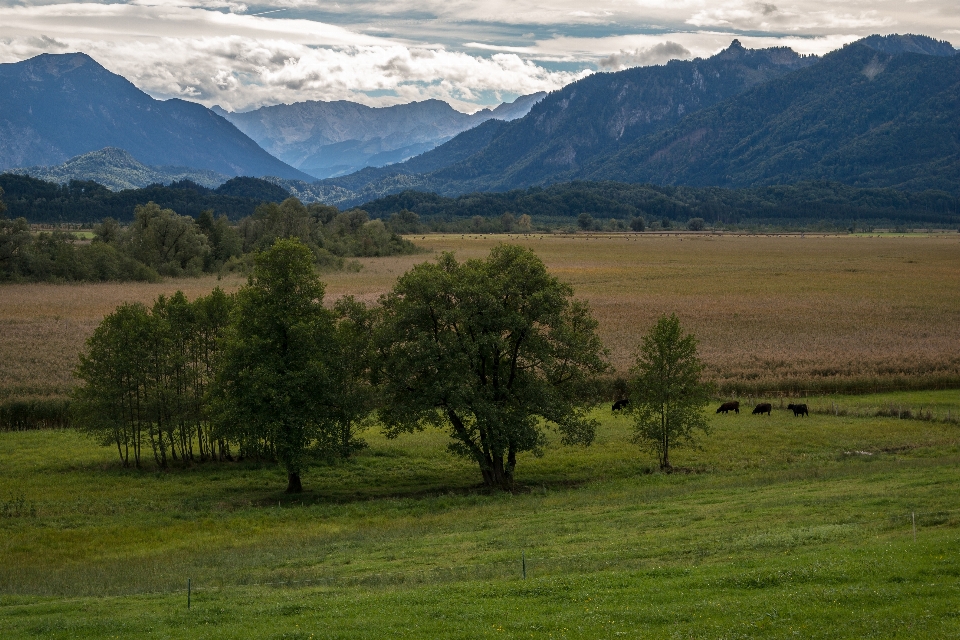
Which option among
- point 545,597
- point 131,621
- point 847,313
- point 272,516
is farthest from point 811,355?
point 131,621

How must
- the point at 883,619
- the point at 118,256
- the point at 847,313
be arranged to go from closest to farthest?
the point at 883,619, the point at 847,313, the point at 118,256

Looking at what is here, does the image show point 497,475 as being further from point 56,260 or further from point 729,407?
point 56,260

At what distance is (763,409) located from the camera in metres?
47.7

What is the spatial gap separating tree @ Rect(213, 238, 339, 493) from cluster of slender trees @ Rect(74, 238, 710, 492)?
6 centimetres

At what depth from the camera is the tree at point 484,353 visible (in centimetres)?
3347

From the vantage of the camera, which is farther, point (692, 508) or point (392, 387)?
point (392, 387)

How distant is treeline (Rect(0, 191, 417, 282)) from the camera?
12044 cm

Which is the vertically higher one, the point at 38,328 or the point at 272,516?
the point at 38,328

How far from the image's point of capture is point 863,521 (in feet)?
70.5

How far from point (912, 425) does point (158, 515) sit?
121 feet

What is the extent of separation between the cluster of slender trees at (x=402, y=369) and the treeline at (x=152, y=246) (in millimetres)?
71239

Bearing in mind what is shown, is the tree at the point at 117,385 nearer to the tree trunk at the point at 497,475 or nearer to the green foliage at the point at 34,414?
the green foliage at the point at 34,414

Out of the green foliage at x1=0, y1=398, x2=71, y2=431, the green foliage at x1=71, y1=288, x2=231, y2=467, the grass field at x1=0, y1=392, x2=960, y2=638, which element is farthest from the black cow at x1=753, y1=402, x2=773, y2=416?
the green foliage at x1=0, y1=398, x2=71, y2=431

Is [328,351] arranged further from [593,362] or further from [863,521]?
[863,521]
